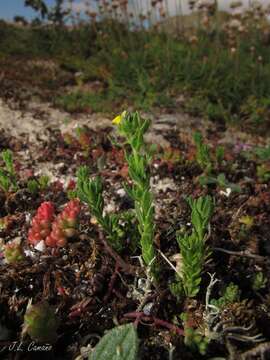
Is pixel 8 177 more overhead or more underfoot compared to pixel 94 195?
more underfoot

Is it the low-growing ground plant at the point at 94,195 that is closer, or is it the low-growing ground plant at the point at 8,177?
the low-growing ground plant at the point at 94,195


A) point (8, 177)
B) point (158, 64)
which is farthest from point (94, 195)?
point (158, 64)

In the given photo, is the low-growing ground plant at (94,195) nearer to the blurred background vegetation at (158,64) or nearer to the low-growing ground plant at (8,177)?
the low-growing ground plant at (8,177)

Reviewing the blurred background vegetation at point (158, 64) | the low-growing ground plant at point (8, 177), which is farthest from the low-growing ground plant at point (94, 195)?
the blurred background vegetation at point (158, 64)

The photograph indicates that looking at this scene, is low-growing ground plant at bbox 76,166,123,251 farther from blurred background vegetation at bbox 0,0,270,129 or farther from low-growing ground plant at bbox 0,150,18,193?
blurred background vegetation at bbox 0,0,270,129

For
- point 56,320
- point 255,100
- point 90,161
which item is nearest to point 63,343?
point 56,320

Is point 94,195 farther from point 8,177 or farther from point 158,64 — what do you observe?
point 158,64

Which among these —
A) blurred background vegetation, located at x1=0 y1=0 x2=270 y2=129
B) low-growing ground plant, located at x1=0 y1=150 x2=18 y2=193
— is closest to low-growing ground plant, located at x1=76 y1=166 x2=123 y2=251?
low-growing ground plant, located at x1=0 y1=150 x2=18 y2=193

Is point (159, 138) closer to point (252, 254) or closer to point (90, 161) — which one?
point (90, 161)
